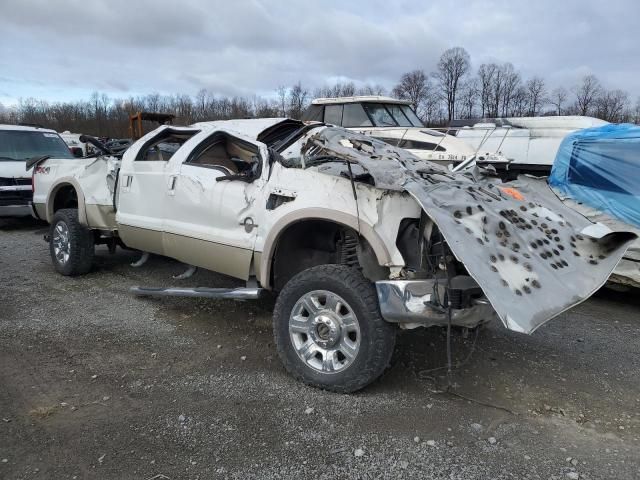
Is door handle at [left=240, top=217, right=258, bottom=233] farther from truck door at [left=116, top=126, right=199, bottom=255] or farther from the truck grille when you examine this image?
the truck grille

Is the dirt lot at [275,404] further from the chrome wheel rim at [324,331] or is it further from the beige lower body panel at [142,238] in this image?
the beige lower body panel at [142,238]

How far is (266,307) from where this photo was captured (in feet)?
17.8

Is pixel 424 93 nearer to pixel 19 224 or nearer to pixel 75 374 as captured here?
pixel 19 224

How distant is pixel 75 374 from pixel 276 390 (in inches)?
59.6

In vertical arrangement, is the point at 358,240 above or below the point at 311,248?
above

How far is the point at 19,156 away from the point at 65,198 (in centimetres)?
433

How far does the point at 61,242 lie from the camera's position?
21.3 feet

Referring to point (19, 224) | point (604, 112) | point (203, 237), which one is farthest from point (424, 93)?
point (203, 237)

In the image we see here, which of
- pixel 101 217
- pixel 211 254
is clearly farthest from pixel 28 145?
pixel 211 254

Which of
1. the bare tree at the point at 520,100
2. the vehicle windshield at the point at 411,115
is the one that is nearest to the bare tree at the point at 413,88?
the bare tree at the point at 520,100

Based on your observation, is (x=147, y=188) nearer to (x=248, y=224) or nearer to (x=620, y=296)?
(x=248, y=224)

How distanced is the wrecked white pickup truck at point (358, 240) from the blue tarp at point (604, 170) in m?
1.21

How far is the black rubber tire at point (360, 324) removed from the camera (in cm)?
336

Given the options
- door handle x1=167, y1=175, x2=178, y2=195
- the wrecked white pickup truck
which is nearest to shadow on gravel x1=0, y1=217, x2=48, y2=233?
door handle x1=167, y1=175, x2=178, y2=195
